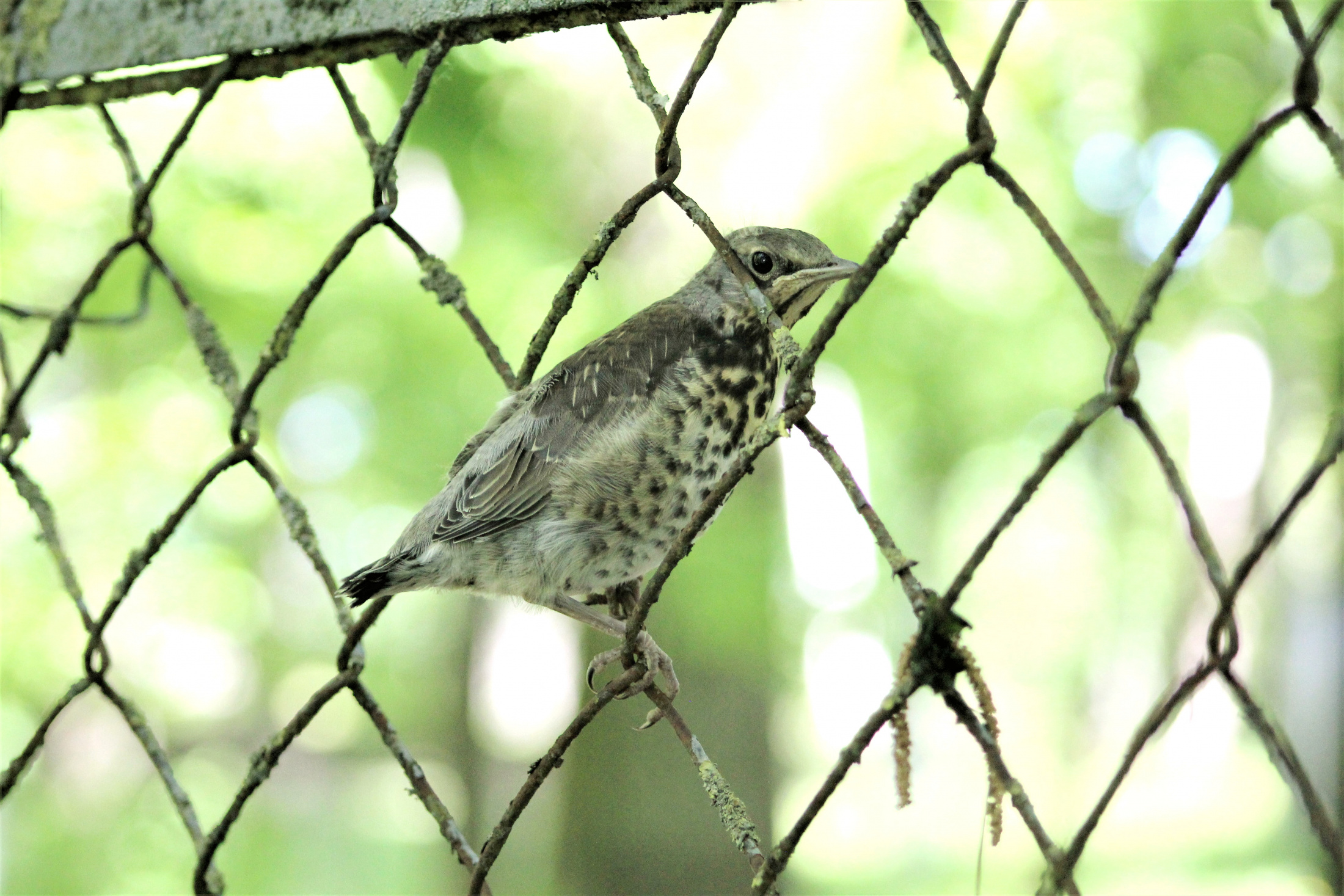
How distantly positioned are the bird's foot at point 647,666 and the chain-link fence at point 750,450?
2 cm

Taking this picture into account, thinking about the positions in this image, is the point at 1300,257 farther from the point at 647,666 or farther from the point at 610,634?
the point at 647,666

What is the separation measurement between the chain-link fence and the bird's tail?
157 millimetres

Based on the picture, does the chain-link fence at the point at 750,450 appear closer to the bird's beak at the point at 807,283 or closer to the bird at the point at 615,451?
the bird at the point at 615,451


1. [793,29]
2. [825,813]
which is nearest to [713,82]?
[793,29]

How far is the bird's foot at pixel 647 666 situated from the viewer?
4.63 feet

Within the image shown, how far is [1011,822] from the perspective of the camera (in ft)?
26.8

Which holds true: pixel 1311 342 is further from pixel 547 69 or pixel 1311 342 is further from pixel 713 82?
pixel 547 69

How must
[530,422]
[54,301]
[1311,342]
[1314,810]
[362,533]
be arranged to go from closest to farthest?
[1314,810], [530,422], [54,301], [1311,342], [362,533]

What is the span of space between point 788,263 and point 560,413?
45 cm

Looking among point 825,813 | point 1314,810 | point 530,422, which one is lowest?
point 1314,810

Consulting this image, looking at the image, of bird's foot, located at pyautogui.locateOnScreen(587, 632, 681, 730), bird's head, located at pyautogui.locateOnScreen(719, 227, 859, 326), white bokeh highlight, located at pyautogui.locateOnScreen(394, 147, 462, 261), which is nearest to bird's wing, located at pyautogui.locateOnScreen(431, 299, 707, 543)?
bird's head, located at pyautogui.locateOnScreen(719, 227, 859, 326)

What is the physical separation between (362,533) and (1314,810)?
251 inches

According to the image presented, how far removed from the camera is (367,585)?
1927 millimetres

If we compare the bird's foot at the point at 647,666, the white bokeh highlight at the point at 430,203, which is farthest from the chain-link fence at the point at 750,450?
the white bokeh highlight at the point at 430,203
